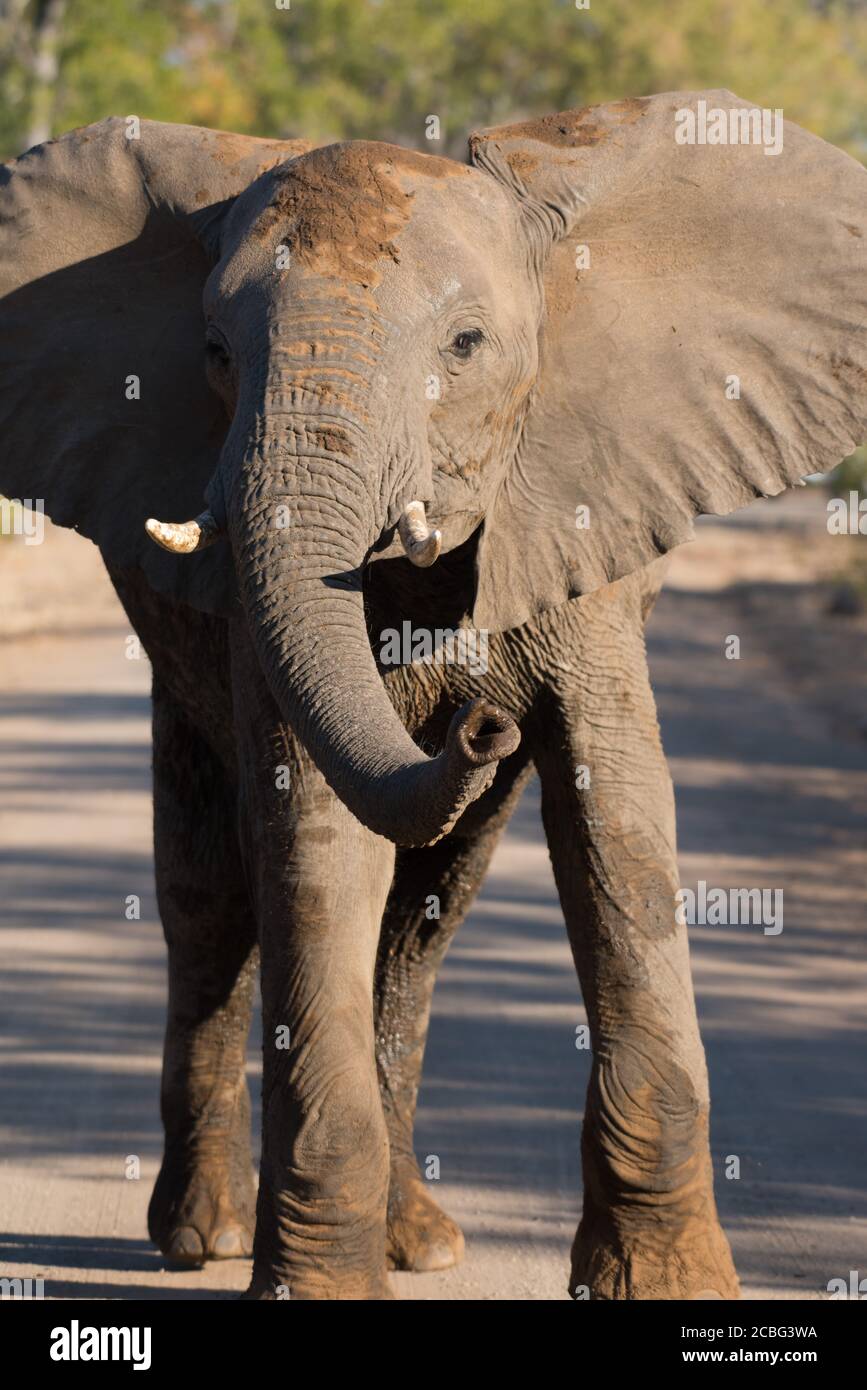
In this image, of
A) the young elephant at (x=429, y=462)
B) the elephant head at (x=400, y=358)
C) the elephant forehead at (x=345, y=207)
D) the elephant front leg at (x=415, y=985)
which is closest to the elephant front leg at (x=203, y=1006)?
the elephant front leg at (x=415, y=985)

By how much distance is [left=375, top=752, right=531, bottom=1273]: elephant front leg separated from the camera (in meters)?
5.88

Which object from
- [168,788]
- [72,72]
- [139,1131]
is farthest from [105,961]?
[72,72]

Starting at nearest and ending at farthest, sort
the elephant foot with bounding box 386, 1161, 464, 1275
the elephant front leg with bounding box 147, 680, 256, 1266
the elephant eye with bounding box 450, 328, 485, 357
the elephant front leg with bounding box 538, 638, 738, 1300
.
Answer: the elephant eye with bounding box 450, 328, 485, 357 < the elephant front leg with bounding box 538, 638, 738, 1300 < the elephant foot with bounding box 386, 1161, 464, 1275 < the elephant front leg with bounding box 147, 680, 256, 1266

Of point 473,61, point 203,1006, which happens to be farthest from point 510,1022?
point 473,61

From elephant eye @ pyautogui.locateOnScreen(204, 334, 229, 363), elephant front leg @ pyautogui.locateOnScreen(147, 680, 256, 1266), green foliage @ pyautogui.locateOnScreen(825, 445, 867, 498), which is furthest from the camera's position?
green foliage @ pyautogui.locateOnScreen(825, 445, 867, 498)

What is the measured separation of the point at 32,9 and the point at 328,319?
28.6 meters

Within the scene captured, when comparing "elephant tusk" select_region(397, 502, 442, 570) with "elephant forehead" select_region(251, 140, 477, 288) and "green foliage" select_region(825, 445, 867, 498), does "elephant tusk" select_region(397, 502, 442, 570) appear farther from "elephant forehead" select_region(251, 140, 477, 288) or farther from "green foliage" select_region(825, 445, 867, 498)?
"green foliage" select_region(825, 445, 867, 498)

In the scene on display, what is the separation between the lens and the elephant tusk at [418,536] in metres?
4.32

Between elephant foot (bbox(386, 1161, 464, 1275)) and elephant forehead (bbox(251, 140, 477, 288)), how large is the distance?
256 centimetres

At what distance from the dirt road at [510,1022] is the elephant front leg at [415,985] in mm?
112

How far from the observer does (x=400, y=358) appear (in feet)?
14.7

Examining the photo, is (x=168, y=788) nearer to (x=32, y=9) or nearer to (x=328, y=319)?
(x=328, y=319)

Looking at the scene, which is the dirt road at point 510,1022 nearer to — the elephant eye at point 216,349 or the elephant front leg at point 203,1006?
the elephant front leg at point 203,1006

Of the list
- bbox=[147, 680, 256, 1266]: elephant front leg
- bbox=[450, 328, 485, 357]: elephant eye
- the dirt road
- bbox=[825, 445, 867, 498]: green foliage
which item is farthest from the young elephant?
bbox=[825, 445, 867, 498]: green foliage
